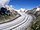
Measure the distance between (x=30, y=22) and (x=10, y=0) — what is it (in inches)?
29.9

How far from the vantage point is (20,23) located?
2963mm

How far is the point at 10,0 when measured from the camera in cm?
299

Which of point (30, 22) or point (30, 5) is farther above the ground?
point (30, 5)

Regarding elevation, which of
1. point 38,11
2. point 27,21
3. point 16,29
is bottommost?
point 16,29

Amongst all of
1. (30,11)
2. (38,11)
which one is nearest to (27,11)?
(30,11)

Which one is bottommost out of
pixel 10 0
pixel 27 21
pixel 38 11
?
pixel 27 21

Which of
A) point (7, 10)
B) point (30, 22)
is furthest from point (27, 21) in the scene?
point (7, 10)

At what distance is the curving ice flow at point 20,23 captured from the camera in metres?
2.91

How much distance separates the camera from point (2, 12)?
2988 mm

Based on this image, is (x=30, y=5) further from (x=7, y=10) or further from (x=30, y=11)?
(x=7, y=10)

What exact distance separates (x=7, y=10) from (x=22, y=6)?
0.40 meters

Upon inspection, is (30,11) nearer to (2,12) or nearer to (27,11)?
(27,11)

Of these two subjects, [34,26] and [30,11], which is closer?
[34,26]

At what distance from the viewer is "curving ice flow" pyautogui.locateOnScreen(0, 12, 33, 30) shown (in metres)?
2.91
